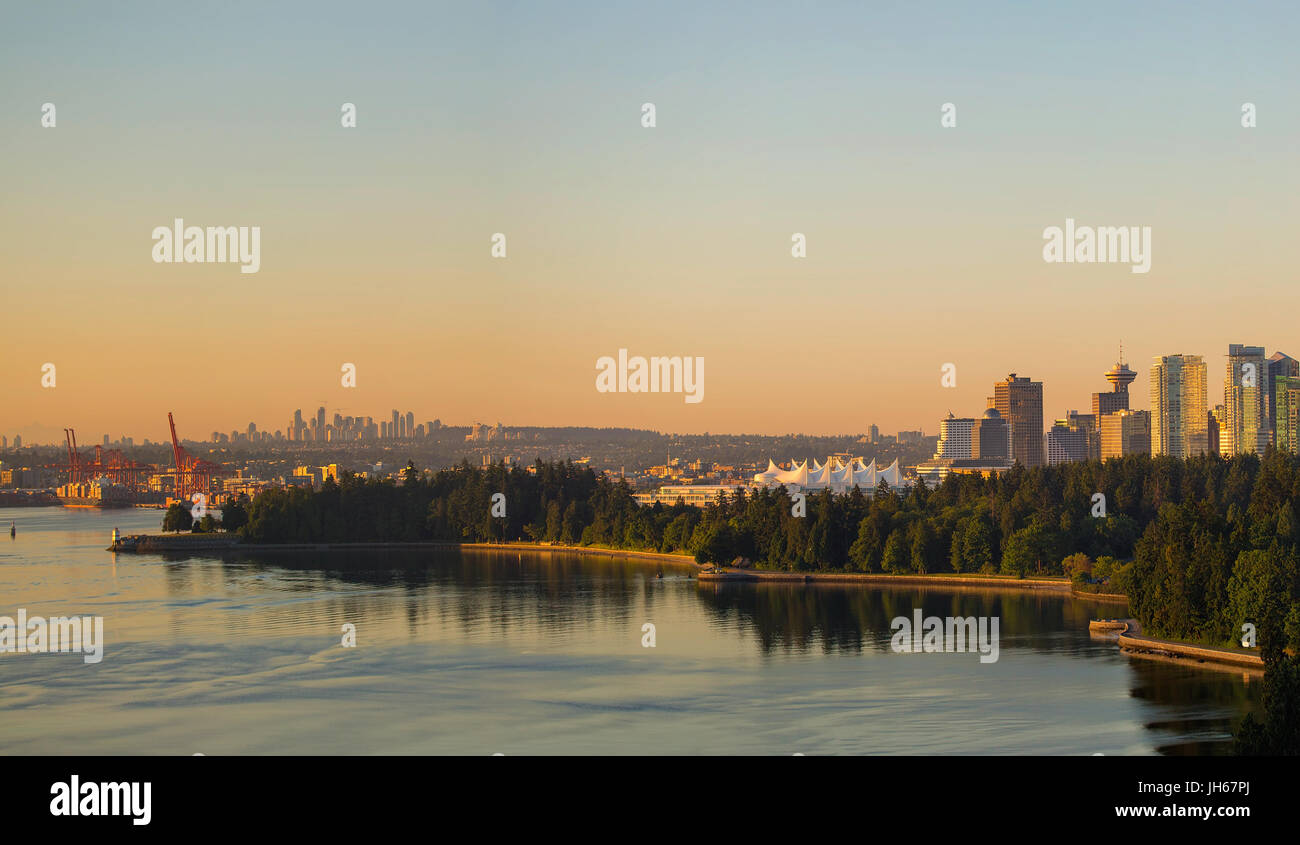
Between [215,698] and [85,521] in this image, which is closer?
[215,698]

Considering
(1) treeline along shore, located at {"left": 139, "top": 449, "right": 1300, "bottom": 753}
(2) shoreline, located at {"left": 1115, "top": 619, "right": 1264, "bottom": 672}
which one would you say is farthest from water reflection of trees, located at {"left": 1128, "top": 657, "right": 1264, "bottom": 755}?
(1) treeline along shore, located at {"left": 139, "top": 449, "right": 1300, "bottom": 753}

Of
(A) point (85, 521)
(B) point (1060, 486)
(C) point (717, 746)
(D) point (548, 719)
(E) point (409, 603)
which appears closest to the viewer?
(C) point (717, 746)

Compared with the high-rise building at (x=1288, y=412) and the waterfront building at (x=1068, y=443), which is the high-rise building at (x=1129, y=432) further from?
the high-rise building at (x=1288, y=412)

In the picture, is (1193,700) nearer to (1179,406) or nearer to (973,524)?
(973,524)
